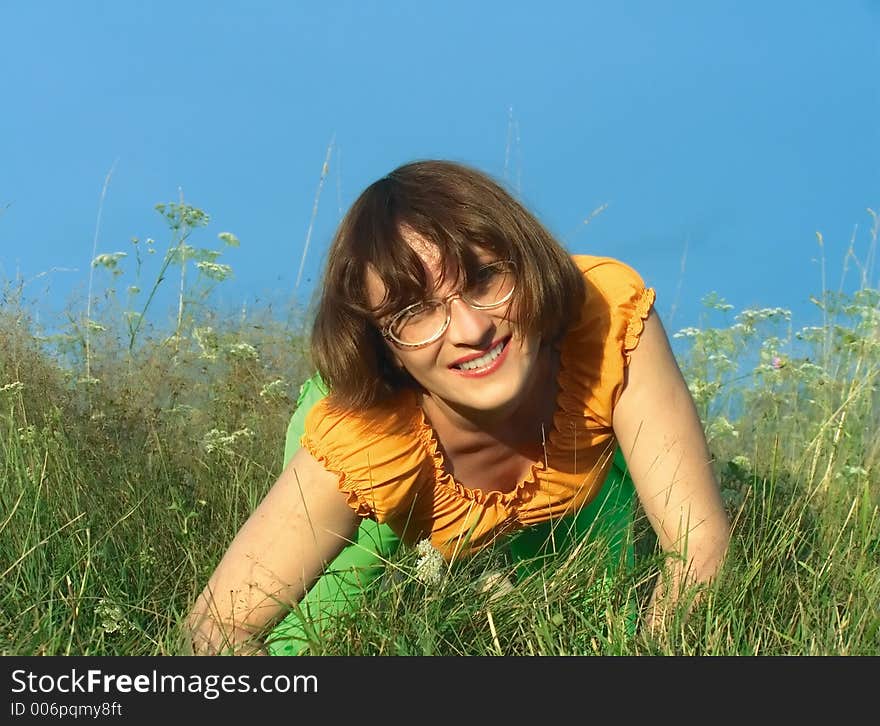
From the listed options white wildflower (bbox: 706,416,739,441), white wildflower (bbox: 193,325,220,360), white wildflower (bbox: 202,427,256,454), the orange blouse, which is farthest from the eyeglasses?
white wildflower (bbox: 193,325,220,360)

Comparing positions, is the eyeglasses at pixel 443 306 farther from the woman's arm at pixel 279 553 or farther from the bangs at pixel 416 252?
the woman's arm at pixel 279 553

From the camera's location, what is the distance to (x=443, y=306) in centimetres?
264

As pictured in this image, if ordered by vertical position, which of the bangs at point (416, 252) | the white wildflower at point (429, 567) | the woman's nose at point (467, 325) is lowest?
the white wildflower at point (429, 567)

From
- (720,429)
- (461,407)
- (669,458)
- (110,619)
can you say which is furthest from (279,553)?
(720,429)

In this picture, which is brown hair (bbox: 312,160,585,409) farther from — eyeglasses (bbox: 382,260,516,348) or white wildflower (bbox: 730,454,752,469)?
white wildflower (bbox: 730,454,752,469)

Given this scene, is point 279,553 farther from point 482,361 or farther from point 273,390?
point 273,390

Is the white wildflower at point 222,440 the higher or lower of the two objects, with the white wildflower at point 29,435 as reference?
lower

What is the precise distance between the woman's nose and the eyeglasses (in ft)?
0.04

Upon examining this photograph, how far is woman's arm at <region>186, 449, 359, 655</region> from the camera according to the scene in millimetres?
2672

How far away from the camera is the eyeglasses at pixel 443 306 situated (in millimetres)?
2645

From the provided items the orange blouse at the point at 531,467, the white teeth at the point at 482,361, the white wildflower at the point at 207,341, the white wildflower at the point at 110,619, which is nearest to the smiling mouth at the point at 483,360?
the white teeth at the point at 482,361
